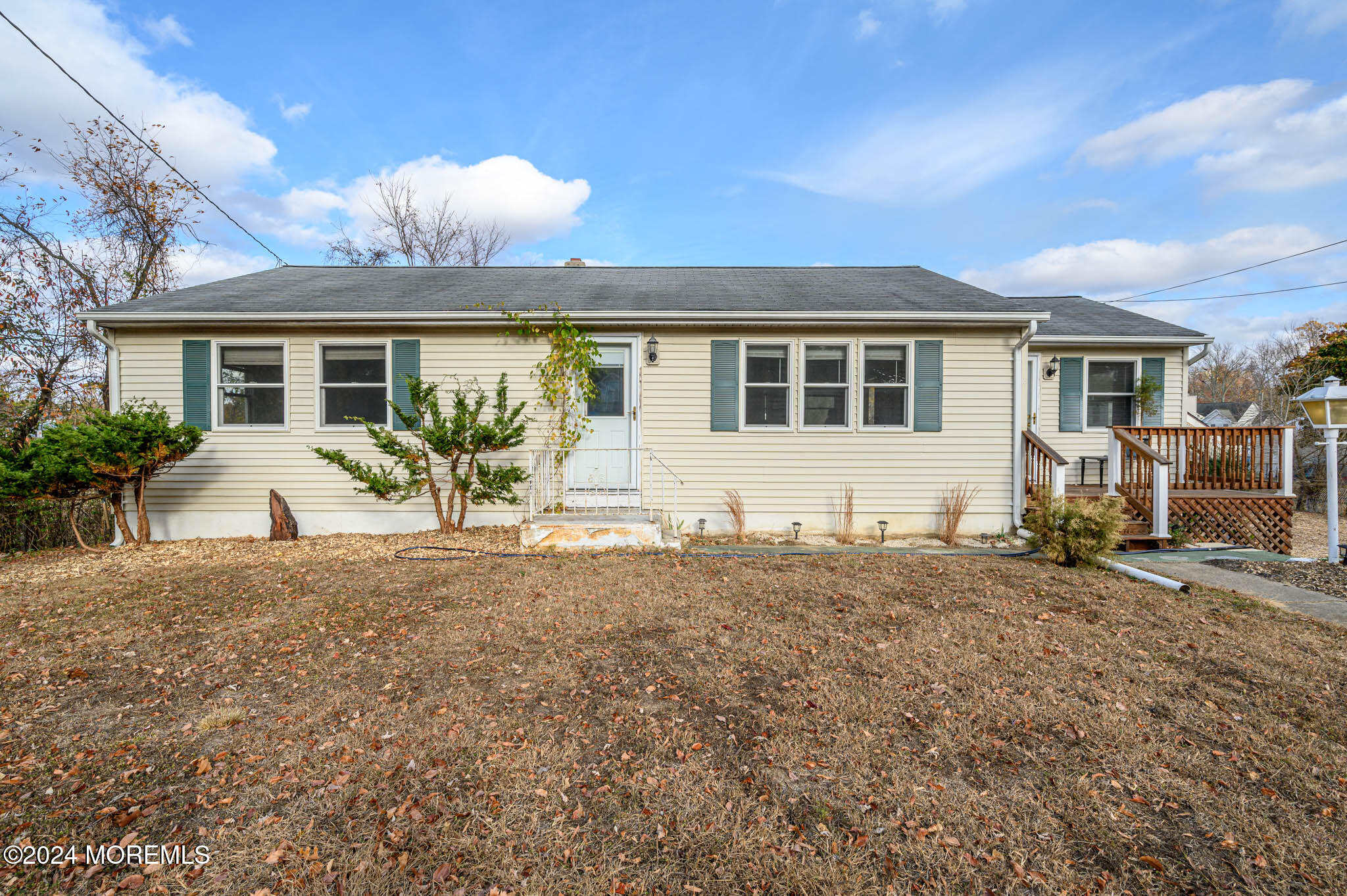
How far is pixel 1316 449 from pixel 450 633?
54.6ft

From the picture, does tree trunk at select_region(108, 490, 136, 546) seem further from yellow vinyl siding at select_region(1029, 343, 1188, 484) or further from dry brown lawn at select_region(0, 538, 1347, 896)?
yellow vinyl siding at select_region(1029, 343, 1188, 484)

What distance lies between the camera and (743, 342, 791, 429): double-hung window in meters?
7.36

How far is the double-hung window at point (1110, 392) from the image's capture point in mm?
9180

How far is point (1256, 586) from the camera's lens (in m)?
4.96

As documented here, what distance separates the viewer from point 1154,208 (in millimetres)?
17172

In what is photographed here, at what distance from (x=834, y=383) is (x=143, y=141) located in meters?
14.7

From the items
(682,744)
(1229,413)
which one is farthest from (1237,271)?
(682,744)

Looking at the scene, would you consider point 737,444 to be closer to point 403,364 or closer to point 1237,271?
point 403,364

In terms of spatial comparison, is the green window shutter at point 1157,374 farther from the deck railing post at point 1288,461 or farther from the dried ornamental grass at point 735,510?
the dried ornamental grass at point 735,510

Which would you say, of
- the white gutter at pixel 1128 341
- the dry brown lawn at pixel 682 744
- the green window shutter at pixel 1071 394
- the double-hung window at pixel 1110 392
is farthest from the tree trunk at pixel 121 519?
the double-hung window at pixel 1110 392

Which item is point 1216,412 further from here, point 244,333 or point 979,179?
point 244,333

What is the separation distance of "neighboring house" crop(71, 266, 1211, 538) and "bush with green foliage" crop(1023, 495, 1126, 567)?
1.61 m

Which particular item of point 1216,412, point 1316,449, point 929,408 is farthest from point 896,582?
point 1216,412

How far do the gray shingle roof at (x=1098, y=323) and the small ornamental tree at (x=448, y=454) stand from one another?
7.72 metres
